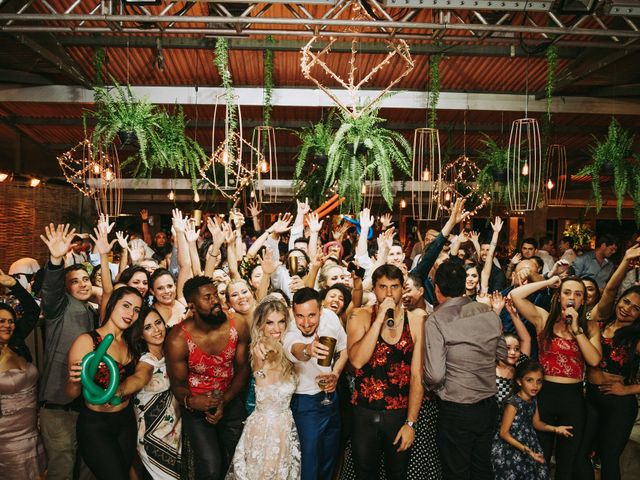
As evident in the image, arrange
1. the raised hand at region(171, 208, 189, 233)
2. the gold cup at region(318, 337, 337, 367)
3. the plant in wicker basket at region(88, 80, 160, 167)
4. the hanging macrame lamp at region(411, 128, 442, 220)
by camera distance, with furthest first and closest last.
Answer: the hanging macrame lamp at region(411, 128, 442, 220), the plant in wicker basket at region(88, 80, 160, 167), the raised hand at region(171, 208, 189, 233), the gold cup at region(318, 337, 337, 367)

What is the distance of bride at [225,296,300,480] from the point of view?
2.81 metres

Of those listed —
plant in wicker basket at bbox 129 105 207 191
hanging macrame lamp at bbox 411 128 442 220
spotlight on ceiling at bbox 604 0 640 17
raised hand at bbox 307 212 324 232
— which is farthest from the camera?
hanging macrame lamp at bbox 411 128 442 220

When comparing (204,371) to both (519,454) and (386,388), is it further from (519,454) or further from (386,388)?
(519,454)

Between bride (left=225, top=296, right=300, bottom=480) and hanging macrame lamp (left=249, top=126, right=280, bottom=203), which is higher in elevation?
hanging macrame lamp (left=249, top=126, right=280, bottom=203)

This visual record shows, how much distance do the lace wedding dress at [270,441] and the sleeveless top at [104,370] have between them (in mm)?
720

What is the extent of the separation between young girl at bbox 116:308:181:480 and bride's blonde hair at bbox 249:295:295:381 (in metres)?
0.56

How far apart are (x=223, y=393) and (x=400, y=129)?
24.3 feet

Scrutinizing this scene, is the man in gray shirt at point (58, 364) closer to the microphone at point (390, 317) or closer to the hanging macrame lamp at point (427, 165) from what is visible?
the microphone at point (390, 317)

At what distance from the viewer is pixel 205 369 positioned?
300 centimetres

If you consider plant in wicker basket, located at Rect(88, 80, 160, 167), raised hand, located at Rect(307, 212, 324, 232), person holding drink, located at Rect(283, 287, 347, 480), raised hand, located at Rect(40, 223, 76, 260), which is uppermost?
plant in wicker basket, located at Rect(88, 80, 160, 167)

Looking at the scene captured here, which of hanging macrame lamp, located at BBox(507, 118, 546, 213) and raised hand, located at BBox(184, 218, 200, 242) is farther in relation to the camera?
hanging macrame lamp, located at BBox(507, 118, 546, 213)

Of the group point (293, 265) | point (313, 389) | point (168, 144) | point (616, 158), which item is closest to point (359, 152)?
point (293, 265)

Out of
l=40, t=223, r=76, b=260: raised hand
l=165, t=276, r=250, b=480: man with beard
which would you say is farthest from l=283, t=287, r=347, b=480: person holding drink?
l=40, t=223, r=76, b=260: raised hand

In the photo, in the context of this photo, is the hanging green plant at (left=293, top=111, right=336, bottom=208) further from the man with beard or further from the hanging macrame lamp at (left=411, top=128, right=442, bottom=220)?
the man with beard
